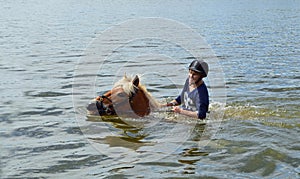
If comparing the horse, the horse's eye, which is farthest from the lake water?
the horse's eye

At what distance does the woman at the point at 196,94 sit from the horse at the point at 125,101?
0.62 m

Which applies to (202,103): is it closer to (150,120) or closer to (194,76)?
(194,76)

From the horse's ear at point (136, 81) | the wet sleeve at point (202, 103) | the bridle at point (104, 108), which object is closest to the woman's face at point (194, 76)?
the wet sleeve at point (202, 103)

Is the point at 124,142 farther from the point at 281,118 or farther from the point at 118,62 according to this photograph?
the point at 118,62

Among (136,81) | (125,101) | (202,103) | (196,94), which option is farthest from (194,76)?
(125,101)

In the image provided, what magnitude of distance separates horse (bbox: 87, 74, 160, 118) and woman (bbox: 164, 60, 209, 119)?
0.62m

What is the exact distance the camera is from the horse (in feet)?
28.6

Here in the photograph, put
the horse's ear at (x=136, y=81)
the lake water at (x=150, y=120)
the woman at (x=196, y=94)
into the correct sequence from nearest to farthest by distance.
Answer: the lake water at (x=150, y=120)
the woman at (x=196, y=94)
the horse's ear at (x=136, y=81)

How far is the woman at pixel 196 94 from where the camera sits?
860 centimetres

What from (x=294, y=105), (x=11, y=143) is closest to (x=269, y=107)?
(x=294, y=105)

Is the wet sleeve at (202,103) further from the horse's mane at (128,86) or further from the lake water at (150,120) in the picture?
the horse's mane at (128,86)

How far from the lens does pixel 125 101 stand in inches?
348

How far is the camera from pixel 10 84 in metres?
13.2

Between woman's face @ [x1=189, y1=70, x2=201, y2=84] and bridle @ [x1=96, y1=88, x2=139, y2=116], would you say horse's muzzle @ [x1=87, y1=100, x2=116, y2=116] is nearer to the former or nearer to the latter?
bridle @ [x1=96, y1=88, x2=139, y2=116]
